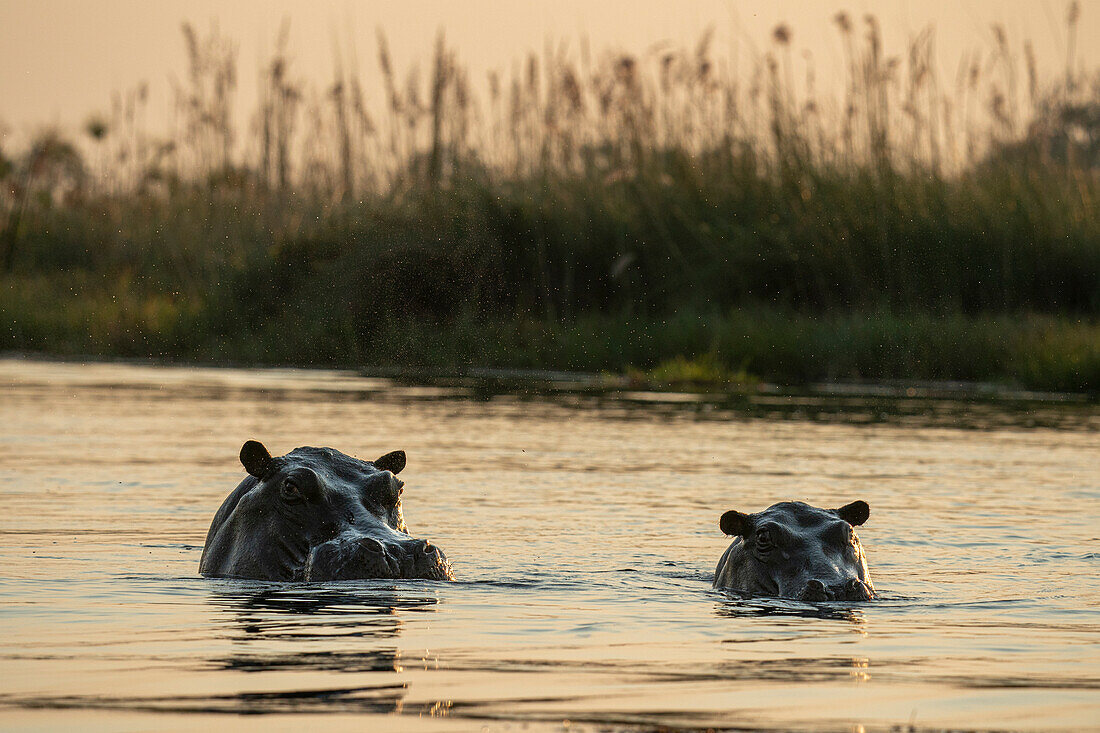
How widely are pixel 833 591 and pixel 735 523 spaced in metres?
0.64

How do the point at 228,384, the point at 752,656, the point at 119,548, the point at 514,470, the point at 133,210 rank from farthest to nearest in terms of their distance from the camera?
1. the point at 133,210
2. the point at 228,384
3. the point at 514,470
4. the point at 119,548
5. the point at 752,656

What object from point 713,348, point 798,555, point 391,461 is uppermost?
point 713,348

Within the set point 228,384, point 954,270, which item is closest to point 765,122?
point 954,270

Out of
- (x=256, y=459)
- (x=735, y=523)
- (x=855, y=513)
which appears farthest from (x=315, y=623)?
(x=855, y=513)

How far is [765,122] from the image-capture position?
21922 mm

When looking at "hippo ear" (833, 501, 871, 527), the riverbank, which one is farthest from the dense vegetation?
"hippo ear" (833, 501, 871, 527)

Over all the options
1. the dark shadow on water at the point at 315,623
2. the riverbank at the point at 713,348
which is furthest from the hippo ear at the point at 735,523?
the riverbank at the point at 713,348

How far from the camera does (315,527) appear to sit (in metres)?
6.92

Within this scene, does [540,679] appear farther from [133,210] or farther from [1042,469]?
[133,210]

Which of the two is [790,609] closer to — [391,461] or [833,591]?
[833,591]

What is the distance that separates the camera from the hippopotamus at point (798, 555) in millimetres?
6750

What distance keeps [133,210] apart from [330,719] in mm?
24519

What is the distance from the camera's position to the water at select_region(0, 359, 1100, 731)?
4.50 m

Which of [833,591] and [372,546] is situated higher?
[372,546]
